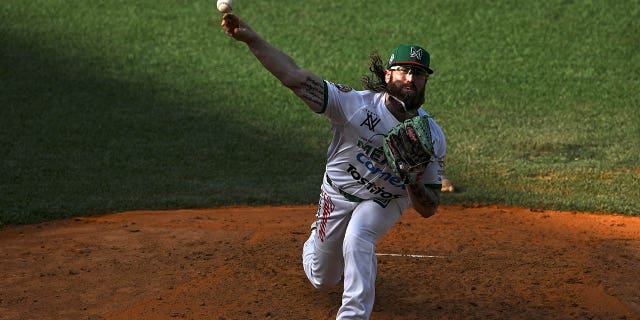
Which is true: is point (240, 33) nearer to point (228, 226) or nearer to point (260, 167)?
point (228, 226)

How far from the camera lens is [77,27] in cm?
1500

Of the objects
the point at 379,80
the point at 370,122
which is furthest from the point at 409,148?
the point at 379,80

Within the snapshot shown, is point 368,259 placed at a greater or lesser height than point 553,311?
greater

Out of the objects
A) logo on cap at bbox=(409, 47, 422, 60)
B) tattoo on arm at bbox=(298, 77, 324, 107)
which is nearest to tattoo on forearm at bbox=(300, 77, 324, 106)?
tattoo on arm at bbox=(298, 77, 324, 107)

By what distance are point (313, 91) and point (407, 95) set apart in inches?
23.6

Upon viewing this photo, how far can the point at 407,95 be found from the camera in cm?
588

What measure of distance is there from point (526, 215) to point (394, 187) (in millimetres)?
3301

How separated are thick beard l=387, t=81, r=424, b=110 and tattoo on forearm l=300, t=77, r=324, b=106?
1.61 feet

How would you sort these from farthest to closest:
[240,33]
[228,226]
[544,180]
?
[544,180], [228,226], [240,33]

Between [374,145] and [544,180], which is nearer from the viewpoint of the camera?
[374,145]

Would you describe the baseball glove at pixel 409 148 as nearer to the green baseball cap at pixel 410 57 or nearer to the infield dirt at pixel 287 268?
the green baseball cap at pixel 410 57

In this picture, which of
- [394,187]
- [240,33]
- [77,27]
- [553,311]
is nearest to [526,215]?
[553,311]

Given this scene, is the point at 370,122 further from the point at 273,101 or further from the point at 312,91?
the point at 273,101

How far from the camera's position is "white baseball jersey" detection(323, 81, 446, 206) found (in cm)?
588
